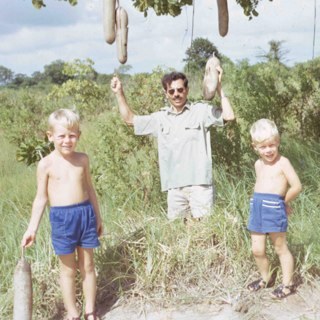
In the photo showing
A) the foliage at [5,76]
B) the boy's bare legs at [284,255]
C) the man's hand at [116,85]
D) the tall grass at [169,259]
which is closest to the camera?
the boy's bare legs at [284,255]

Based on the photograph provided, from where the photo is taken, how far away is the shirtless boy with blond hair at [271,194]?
394cm

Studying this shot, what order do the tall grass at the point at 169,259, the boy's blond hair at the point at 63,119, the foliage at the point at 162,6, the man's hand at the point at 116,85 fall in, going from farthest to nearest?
the foliage at the point at 162,6
the man's hand at the point at 116,85
the tall grass at the point at 169,259
the boy's blond hair at the point at 63,119

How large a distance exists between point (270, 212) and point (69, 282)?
1327 mm

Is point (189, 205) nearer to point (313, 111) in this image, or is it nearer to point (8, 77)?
point (313, 111)

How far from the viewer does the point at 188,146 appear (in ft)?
14.9

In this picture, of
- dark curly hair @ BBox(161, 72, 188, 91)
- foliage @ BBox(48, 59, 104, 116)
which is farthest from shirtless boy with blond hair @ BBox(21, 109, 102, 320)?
foliage @ BBox(48, 59, 104, 116)

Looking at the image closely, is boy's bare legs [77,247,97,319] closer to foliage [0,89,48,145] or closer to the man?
the man

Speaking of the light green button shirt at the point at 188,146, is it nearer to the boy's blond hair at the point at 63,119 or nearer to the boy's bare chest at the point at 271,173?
the boy's bare chest at the point at 271,173

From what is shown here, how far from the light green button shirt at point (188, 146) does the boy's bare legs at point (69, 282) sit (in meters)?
0.96

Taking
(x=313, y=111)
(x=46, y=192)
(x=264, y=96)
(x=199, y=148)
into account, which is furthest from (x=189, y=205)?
(x=313, y=111)

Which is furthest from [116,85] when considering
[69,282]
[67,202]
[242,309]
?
[242,309]

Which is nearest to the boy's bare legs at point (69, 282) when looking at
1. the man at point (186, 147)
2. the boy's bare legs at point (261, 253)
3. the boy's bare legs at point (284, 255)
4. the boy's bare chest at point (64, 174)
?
the boy's bare chest at point (64, 174)

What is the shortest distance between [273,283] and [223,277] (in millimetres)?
330

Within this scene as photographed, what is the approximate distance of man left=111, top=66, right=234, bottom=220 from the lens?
4520 mm
